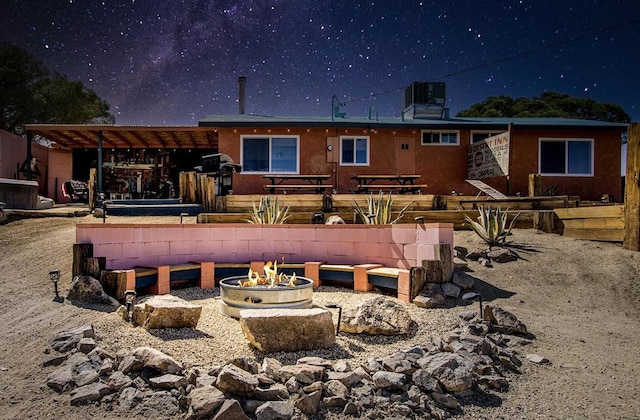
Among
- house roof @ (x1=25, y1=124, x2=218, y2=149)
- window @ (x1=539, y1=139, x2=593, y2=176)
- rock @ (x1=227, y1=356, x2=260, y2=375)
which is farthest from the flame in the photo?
window @ (x1=539, y1=139, x2=593, y2=176)

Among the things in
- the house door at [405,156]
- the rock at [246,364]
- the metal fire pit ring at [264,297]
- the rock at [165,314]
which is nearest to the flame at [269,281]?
the metal fire pit ring at [264,297]

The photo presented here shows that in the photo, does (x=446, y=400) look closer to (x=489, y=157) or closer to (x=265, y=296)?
(x=265, y=296)

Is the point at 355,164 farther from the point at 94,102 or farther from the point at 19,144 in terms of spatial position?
the point at 94,102

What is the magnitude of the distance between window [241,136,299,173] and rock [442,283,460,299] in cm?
980

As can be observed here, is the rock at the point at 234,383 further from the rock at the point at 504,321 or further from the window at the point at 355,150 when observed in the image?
the window at the point at 355,150

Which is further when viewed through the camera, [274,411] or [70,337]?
[70,337]

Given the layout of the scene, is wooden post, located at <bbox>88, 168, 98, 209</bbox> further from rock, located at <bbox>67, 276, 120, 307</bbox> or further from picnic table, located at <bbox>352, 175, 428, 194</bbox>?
rock, located at <bbox>67, 276, 120, 307</bbox>

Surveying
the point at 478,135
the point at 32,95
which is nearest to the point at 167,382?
the point at 478,135

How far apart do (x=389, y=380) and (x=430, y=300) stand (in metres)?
2.10

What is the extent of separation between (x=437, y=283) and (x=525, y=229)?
160 inches

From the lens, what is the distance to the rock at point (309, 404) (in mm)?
3541

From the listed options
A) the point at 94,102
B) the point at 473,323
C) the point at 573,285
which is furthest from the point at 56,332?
the point at 94,102

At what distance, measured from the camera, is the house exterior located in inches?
599

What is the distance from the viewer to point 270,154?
15.4 meters
